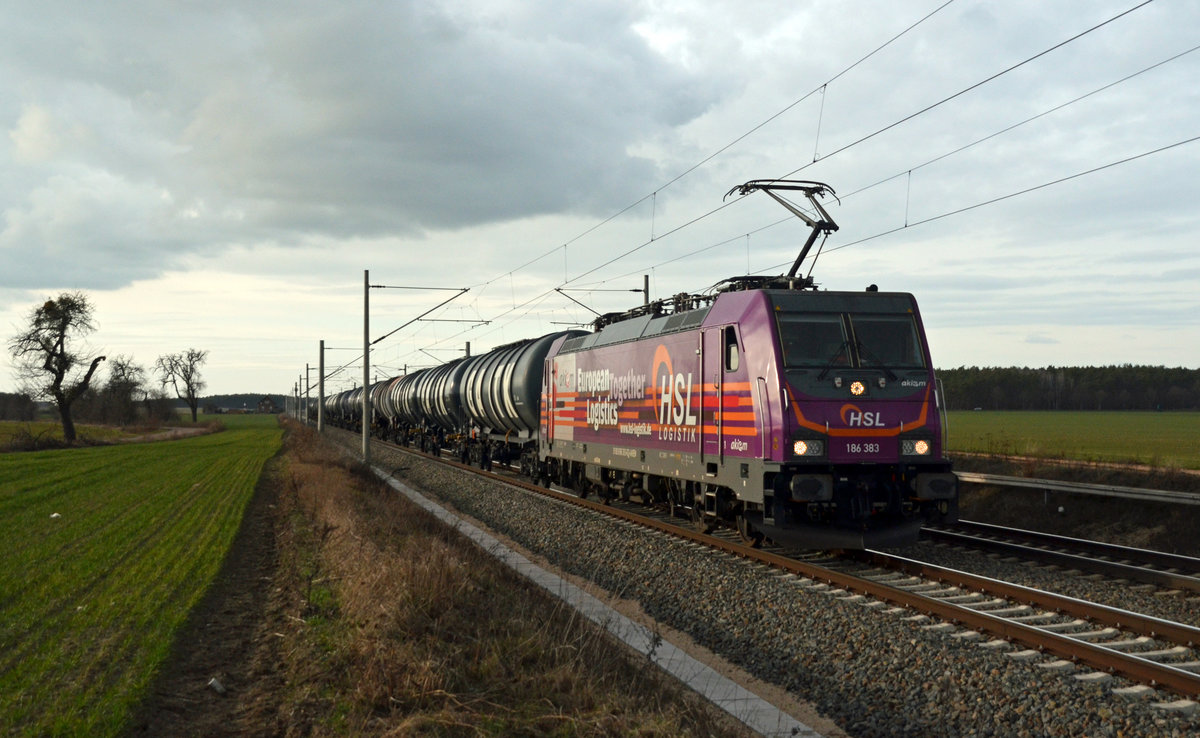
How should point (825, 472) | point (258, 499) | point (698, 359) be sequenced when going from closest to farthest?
point (825, 472), point (698, 359), point (258, 499)

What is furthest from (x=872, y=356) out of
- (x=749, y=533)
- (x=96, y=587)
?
(x=96, y=587)

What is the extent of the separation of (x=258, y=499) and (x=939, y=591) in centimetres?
1768

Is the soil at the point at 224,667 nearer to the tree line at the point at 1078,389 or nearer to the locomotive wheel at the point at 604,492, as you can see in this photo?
the locomotive wheel at the point at 604,492

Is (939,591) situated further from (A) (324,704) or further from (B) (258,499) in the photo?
(B) (258,499)

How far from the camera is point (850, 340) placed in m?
11.8

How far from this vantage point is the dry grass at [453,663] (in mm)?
5617

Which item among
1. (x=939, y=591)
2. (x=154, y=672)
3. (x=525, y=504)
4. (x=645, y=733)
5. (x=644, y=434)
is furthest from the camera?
(x=525, y=504)

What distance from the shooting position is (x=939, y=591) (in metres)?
9.88

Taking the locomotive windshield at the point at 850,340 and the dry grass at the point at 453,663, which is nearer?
the dry grass at the point at 453,663

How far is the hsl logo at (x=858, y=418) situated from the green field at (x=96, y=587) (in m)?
7.87

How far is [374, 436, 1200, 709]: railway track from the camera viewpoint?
681 centimetres

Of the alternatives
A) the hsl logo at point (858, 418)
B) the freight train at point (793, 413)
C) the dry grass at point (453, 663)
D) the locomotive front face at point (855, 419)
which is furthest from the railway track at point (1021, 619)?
the dry grass at point (453, 663)

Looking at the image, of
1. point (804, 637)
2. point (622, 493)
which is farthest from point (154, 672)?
point (622, 493)

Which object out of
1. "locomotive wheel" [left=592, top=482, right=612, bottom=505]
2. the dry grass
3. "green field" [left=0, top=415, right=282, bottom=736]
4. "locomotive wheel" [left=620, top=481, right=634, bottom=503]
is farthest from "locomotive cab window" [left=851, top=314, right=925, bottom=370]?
"green field" [left=0, top=415, right=282, bottom=736]
